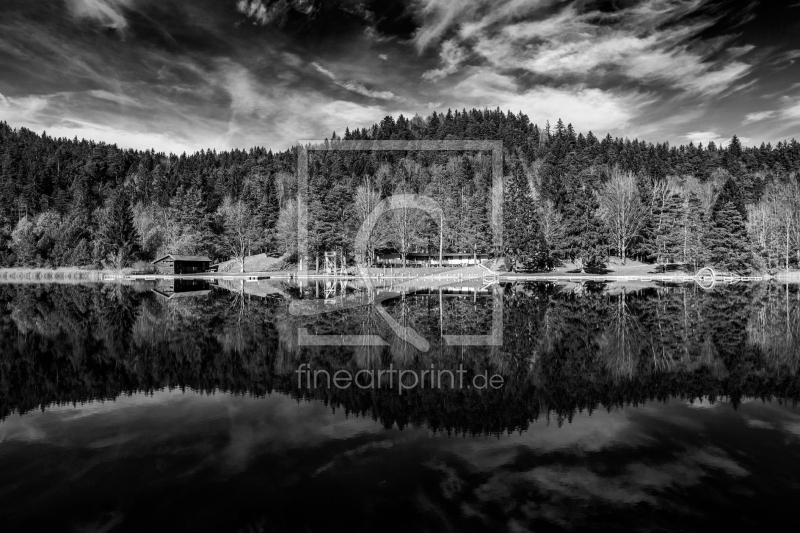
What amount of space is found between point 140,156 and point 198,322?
539ft

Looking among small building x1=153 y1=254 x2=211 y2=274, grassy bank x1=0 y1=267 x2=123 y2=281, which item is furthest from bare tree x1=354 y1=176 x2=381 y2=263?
grassy bank x1=0 y1=267 x2=123 y2=281

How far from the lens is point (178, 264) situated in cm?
8062

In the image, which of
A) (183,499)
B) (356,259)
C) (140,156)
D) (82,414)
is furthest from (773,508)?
(140,156)

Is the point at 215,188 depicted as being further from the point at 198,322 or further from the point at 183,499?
the point at 183,499

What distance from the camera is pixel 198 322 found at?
27562mm

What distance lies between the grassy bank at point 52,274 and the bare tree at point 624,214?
80111mm

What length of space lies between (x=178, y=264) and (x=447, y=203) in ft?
155

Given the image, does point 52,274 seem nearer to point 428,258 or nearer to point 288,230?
point 288,230

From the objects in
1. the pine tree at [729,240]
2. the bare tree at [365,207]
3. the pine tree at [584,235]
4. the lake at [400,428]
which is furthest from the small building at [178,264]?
the pine tree at [729,240]

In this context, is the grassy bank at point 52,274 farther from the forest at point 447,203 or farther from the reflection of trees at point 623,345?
the reflection of trees at point 623,345

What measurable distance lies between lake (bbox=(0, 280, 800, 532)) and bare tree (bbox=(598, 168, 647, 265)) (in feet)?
196

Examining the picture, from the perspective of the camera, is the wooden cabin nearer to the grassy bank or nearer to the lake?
the grassy bank

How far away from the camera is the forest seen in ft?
239

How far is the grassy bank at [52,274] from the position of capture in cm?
7188
